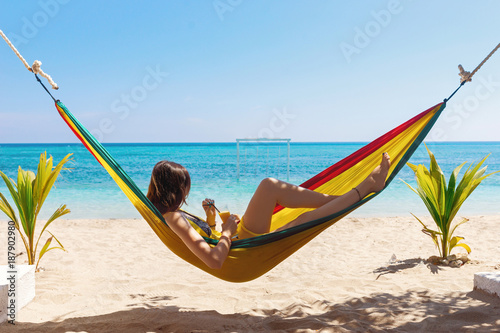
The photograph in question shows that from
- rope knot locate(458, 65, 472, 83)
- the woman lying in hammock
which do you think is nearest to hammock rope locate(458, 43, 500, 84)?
rope knot locate(458, 65, 472, 83)

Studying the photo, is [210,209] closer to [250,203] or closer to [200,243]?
[250,203]

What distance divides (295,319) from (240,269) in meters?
0.43

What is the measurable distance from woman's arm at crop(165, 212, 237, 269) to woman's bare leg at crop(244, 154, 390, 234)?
20cm

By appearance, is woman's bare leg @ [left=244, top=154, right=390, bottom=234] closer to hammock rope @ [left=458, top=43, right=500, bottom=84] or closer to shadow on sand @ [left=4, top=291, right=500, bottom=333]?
shadow on sand @ [left=4, top=291, right=500, bottom=333]

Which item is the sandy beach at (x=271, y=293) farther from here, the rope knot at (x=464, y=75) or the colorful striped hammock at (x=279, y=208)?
the rope knot at (x=464, y=75)

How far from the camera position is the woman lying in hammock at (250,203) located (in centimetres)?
155

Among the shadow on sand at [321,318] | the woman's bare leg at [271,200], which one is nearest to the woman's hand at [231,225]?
the woman's bare leg at [271,200]

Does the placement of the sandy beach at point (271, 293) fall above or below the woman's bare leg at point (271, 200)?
below

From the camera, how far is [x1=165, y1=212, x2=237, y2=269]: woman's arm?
1.52m

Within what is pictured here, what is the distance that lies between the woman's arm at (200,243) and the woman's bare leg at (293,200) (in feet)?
0.65

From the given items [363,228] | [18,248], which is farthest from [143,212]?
[363,228]

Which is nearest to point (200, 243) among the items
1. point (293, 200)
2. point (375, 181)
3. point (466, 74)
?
point (293, 200)

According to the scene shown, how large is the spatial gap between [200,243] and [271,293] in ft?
3.28

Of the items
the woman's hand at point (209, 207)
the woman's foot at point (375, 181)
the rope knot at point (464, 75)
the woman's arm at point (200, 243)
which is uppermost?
the rope knot at point (464, 75)
